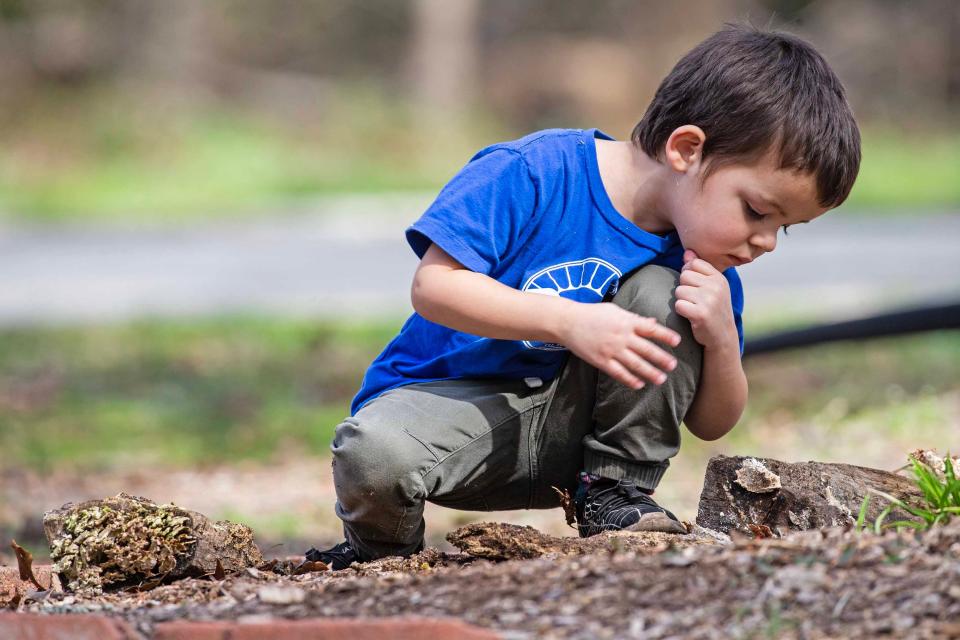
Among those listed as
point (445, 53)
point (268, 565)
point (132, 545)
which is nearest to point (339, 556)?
point (268, 565)

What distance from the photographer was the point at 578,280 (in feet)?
9.35

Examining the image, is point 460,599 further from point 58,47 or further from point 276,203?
Answer: point 58,47

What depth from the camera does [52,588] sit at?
2771 mm

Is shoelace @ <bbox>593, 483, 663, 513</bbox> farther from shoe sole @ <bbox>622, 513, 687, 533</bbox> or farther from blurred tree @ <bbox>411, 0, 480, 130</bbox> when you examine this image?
blurred tree @ <bbox>411, 0, 480, 130</bbox>

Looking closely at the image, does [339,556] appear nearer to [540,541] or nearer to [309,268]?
[540,541]

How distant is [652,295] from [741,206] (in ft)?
0.93

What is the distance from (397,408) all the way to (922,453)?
3.82 feet

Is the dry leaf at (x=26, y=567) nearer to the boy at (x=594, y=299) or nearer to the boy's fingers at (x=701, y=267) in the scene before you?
the boy at (x=594, y=299)

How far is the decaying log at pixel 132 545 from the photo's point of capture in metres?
2.65

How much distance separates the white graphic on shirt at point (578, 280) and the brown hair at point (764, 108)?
11.1 inches

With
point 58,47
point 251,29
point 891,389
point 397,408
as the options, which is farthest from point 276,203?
point 397,408

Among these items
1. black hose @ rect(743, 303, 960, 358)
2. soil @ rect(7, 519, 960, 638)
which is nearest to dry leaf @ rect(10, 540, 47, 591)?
soil @ rect(7, 519, 960, 638)

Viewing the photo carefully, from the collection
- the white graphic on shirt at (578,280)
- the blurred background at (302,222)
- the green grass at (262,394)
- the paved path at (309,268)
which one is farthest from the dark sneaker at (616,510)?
the paved path at (309,268)

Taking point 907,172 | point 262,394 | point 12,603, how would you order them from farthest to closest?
point 907,172 → point 262,394 → point 12,603
